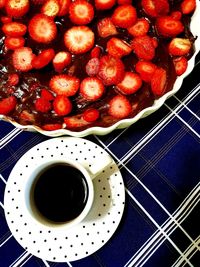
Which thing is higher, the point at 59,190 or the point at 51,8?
the point at 51,8

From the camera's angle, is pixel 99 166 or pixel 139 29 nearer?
pixel 99 166

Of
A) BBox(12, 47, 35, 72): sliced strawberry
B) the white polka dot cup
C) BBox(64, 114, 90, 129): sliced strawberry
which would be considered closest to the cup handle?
the white polka dot cup

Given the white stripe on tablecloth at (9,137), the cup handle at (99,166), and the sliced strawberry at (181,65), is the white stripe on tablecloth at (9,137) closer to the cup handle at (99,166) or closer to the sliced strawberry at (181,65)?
the cup handle at (99,166)

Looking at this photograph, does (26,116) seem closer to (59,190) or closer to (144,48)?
(59,190)

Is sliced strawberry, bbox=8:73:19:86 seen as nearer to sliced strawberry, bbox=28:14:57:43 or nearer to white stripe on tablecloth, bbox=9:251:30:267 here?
sliced strawberry, bbox=28:14:57:43

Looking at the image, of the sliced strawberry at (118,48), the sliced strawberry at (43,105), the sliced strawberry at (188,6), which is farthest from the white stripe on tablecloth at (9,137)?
the sliced strawberry at (188,6)

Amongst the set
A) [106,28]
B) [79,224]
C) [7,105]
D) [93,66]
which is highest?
[106,28]

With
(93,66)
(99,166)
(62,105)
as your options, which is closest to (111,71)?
(93,66)
